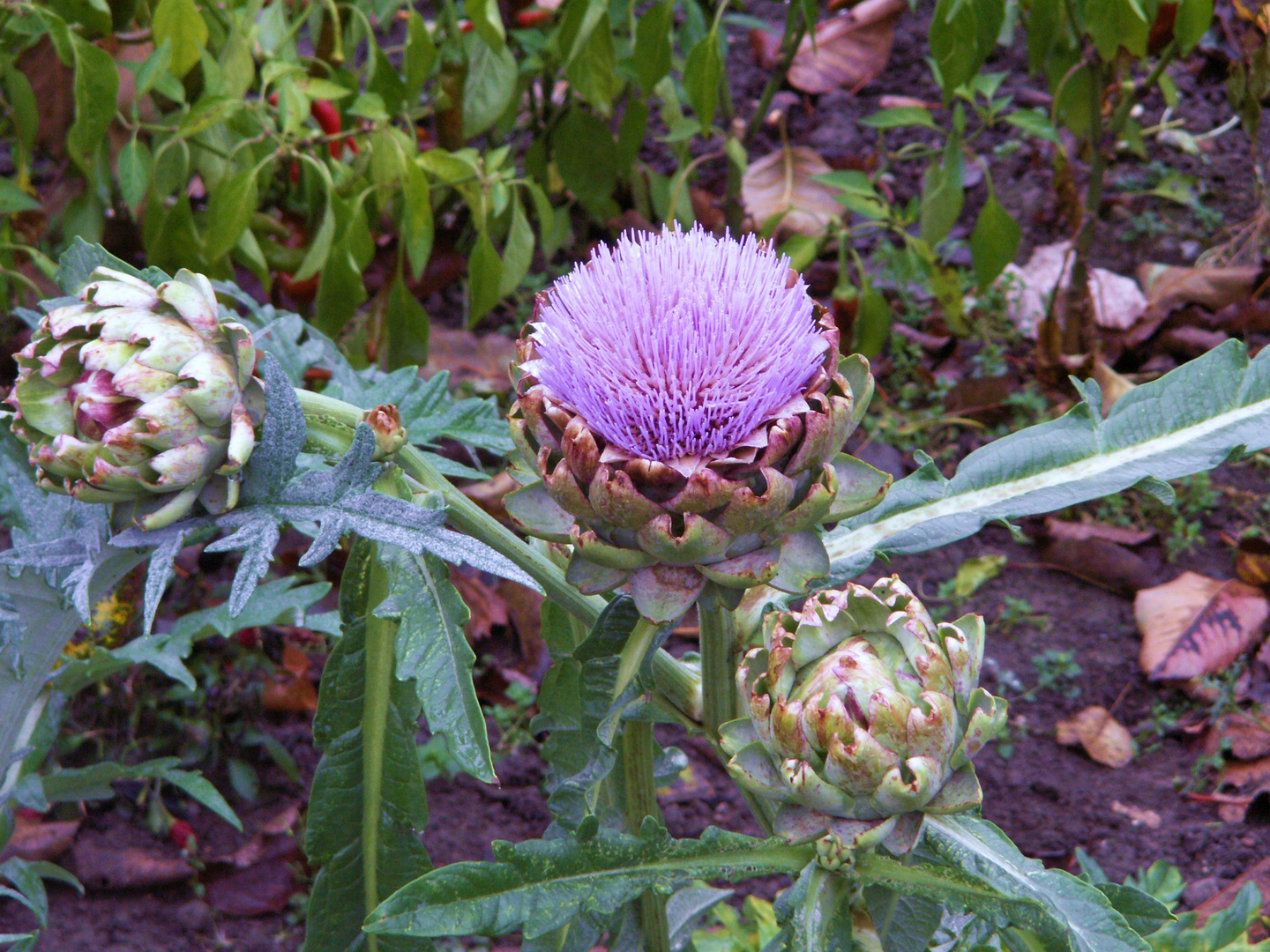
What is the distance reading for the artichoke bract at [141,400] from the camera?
2.05 ft

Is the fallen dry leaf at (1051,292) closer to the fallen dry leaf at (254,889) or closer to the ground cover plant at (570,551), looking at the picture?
the ground cover plant at (570,551)

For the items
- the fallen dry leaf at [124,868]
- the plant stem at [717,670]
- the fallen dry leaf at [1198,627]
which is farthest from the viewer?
the fallen dry leaf at [1198,627]

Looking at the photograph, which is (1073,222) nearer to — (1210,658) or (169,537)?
(1210,658)

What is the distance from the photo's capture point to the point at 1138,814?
1397 mm

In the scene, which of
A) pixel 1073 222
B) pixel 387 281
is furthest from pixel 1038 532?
pixel 387 281

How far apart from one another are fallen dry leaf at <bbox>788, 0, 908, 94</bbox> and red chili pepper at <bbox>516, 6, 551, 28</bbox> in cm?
50

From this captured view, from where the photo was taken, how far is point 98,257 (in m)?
0.78

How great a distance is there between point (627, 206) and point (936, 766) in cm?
174

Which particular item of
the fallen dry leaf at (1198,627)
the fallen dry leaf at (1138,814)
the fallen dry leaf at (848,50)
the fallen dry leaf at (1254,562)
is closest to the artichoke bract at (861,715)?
the fallen dry leaf at (1138,814)

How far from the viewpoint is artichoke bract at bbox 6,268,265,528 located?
625 mm

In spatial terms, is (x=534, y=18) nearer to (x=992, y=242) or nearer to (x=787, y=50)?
(x=787, y=50)

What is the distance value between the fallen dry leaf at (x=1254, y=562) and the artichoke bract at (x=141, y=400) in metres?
1.37

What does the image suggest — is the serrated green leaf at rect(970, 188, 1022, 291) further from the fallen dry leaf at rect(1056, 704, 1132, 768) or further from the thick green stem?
the thick green stem

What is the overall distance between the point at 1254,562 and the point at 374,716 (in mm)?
1258
